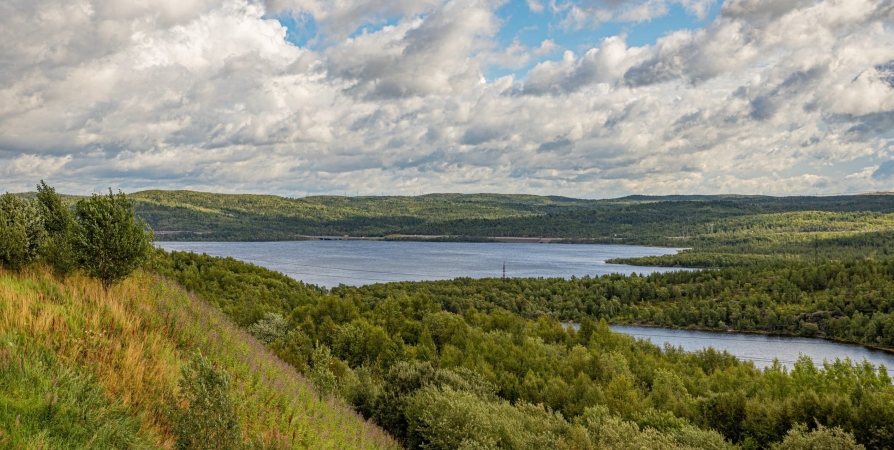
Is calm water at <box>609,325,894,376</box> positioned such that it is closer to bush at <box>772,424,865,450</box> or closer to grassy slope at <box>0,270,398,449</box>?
bush at <box>772,424,865,450</box>

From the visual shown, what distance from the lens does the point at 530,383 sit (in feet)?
112

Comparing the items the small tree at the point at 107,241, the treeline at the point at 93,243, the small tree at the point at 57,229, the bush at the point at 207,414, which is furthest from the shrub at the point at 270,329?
the bush at the point at 207,414

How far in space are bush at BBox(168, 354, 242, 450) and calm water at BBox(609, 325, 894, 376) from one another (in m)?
99.6

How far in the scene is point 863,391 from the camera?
3238 cm

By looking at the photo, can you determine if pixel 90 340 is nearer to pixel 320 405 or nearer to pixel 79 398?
pixel 79 398

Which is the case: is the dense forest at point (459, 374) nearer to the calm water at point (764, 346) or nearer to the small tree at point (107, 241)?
the small tree at point (107, 241)

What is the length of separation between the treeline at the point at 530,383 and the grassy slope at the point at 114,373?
6.10 meters

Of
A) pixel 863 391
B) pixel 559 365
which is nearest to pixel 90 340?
pixel 559 365

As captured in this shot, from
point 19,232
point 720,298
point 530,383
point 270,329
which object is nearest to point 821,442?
point 530,383

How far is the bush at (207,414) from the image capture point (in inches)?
346

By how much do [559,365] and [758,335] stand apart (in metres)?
103

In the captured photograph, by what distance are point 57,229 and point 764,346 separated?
119 metres

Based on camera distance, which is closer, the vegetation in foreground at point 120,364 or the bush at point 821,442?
the vegetation in foreground at point 120,364

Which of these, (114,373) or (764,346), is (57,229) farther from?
(764,346)
